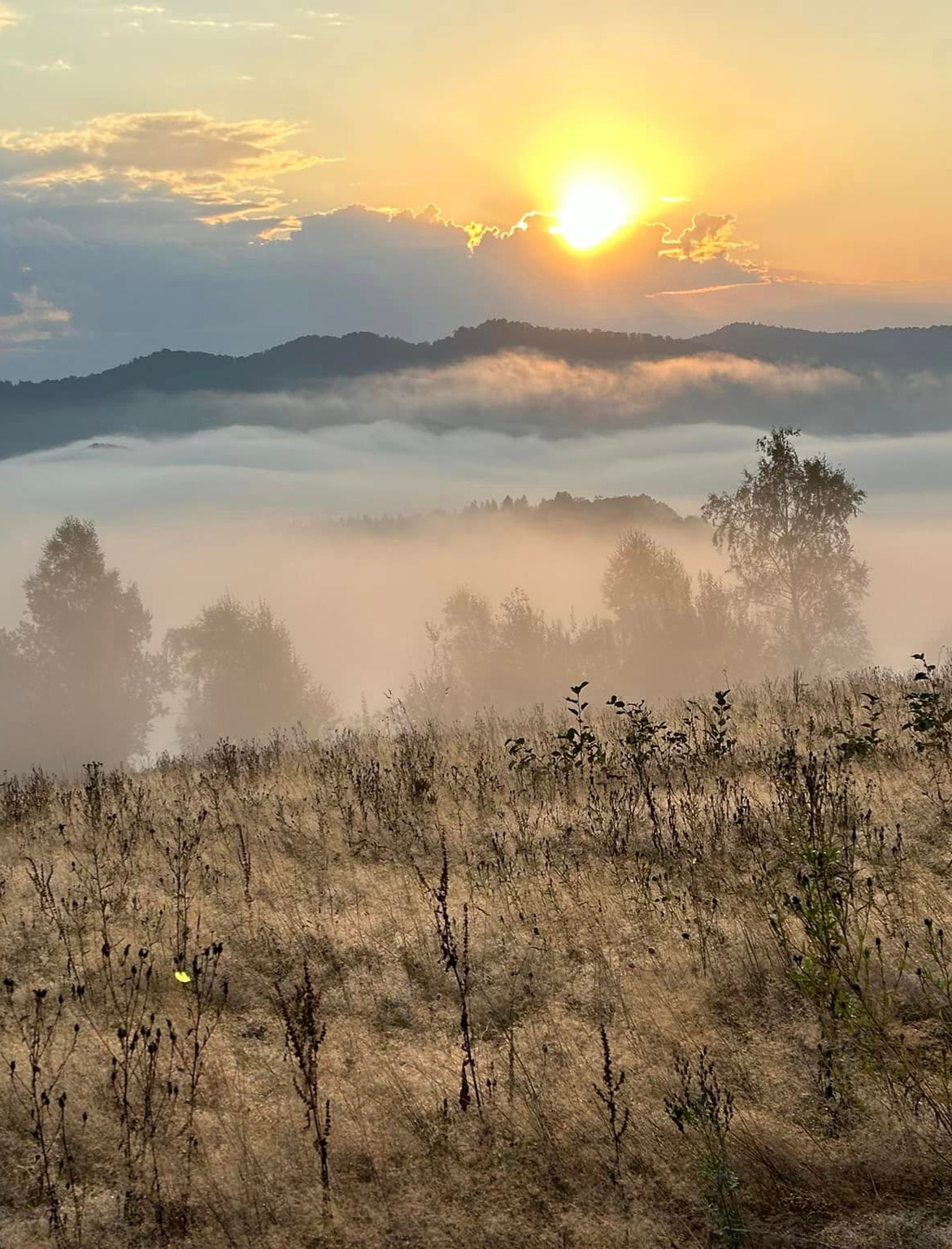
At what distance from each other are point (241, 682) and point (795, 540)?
5036 centimetres

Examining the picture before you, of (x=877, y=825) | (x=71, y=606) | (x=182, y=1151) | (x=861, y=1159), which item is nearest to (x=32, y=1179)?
(x=182, y=1151)

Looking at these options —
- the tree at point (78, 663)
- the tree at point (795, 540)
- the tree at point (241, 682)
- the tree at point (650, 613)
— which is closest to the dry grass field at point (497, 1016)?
the tree at point (795, 540)

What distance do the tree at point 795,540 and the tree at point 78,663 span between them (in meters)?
47.1

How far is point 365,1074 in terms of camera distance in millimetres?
6562

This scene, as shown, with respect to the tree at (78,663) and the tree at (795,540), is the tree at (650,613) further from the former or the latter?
the tree at (78,663)

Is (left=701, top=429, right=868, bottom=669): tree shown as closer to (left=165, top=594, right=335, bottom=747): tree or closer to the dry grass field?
(left=165, top=594, right=335, bottom=747): tree

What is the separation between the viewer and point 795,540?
53.8 m

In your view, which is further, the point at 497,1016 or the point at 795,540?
the point at 795,540

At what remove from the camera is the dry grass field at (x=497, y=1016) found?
5.41 meters

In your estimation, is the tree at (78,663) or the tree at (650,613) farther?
the tree at (650,613)

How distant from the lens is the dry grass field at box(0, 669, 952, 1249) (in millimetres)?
5406

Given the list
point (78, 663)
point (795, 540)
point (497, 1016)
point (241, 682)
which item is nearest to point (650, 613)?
point (795, 540)

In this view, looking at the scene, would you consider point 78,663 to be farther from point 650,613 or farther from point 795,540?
point 795,540

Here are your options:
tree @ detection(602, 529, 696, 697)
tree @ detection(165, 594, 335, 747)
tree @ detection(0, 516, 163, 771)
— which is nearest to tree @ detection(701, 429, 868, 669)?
tree @ detection(602, 529, 696, 697)
